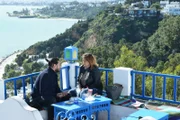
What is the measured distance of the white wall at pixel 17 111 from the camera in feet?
9.38

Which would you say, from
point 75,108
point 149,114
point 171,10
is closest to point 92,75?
point 75,108

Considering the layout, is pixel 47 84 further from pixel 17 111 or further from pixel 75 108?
pixel 17 111

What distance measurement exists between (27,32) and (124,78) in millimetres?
134176

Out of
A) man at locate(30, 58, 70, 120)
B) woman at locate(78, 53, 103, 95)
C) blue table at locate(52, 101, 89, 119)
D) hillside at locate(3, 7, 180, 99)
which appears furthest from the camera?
hillside at locate(3, 7, 180, 99)

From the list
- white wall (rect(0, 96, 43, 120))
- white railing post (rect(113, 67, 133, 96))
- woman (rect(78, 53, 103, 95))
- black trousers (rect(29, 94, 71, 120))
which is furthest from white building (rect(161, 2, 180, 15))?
white wall (rect(0, 96, 43, 120))

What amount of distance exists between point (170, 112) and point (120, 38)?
208 feet

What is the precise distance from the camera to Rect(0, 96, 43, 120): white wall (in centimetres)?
286

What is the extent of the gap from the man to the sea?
9838 cm

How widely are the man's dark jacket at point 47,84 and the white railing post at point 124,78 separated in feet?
5.08

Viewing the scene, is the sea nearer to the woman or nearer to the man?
the woman

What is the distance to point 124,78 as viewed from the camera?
630cm

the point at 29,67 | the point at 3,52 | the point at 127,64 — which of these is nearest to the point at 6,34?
the point at 3,52

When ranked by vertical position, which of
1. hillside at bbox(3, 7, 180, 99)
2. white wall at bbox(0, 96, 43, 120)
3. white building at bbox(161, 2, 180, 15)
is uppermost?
white building at bbox(161, 2, 180, 15)

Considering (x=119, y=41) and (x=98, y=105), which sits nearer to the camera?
(x=98, y=105)
